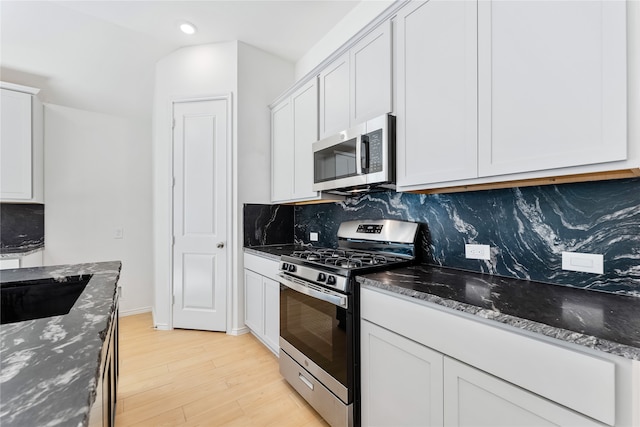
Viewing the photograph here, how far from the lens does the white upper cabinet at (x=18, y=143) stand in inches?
107

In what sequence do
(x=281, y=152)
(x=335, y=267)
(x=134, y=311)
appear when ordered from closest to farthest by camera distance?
(x=335, y=267), (x=281, y=152), (x=134, y=311)

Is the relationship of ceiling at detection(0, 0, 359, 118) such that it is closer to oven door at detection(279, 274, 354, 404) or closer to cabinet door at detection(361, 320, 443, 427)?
oven door at detection(279, 274, 354, 404)

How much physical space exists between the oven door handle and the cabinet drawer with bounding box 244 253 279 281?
0.73ft

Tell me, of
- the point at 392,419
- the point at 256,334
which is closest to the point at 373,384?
the point at 392,419

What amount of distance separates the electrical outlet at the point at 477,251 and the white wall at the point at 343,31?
5.21 ft

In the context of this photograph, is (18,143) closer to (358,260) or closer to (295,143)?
(295,143)

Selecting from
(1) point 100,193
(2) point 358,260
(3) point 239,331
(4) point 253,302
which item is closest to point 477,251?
(2) point 358,260

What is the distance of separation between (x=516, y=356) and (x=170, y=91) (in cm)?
354

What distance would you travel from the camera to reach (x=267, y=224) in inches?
121

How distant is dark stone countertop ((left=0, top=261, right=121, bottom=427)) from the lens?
0.44 metres

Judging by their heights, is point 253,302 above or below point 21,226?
below

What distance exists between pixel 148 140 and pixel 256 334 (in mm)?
2869

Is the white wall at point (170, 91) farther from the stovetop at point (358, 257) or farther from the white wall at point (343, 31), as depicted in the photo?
the stovetop at point (358, 257)

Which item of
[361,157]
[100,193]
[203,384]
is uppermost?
[361,157]
